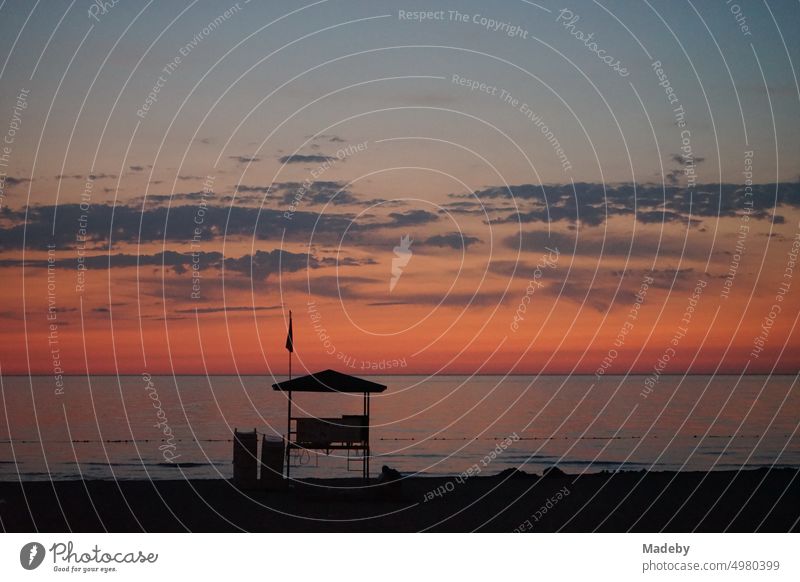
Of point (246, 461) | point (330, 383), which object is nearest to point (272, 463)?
point (246, 461)

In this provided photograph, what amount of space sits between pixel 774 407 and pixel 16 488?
2622 inches

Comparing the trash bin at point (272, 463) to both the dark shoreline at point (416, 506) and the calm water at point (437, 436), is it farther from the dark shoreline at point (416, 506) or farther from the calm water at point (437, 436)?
the calm water at point (437, 436)

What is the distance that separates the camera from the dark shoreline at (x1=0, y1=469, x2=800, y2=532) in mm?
18047

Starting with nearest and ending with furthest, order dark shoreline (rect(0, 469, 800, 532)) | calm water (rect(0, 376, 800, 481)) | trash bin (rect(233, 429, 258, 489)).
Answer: dark shoreline (rect(0, 469, 800, 532)) → trash bin (rect(233, 429, 258, 489)) → calm water (rect(0, 376, 800, 481))

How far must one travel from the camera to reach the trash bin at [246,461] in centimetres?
2241

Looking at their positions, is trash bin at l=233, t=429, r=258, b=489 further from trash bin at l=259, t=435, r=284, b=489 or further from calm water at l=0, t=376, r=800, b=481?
calm water at l=0, t=376, r=800, b=481

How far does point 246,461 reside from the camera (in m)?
22.9
